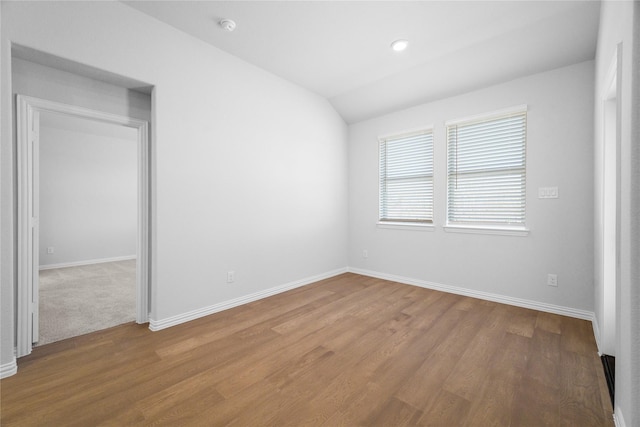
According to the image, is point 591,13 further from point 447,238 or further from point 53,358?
point 53,358

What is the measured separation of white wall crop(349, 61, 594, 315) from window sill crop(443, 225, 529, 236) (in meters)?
0.06

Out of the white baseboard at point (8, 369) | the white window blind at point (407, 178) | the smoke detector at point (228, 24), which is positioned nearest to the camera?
the white baseboard at point (8, 369)

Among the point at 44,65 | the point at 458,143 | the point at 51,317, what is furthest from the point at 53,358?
the point at 458,143

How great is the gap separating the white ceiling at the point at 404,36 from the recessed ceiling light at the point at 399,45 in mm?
65

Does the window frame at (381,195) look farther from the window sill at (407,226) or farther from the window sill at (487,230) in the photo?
the window sill at (487,230)

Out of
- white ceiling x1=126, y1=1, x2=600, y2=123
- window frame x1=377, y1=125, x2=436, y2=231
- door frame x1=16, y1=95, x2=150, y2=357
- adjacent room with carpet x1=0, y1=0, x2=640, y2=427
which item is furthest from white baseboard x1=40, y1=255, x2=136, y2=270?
window frame x1=377, y1=125, x2=436, y2=231

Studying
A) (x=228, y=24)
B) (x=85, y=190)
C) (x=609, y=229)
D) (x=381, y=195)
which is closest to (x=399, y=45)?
(x=228, y=24)

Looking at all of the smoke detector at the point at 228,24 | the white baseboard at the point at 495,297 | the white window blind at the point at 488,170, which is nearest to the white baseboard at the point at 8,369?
the smoke detector at the point at 228,24

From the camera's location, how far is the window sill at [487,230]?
3194mm

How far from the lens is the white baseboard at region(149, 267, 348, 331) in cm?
267

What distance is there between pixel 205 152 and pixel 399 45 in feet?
7.87

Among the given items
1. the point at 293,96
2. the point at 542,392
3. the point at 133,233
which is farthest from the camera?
the point at 133,233

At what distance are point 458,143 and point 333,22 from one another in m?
2.22

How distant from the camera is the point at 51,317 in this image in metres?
2.92
